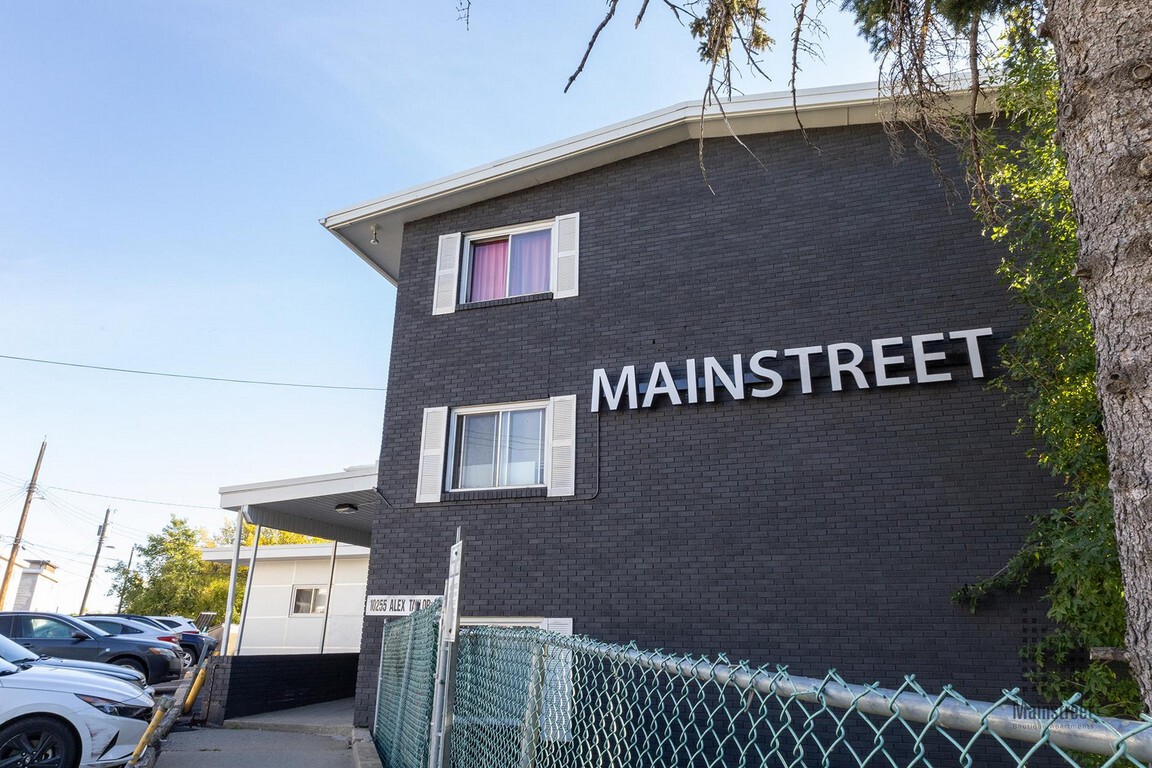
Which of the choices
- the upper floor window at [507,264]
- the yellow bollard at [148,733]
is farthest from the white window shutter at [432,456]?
the yellow bollard at [148,733]

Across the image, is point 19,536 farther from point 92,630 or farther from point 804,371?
point 804,371

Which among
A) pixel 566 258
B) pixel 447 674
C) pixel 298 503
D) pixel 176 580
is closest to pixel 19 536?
pixel 176 580

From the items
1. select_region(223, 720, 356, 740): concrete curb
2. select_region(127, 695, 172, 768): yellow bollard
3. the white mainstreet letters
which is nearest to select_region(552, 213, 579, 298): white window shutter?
the white mainstreet letters

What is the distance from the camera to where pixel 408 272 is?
13562mm

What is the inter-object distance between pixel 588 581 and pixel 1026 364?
5.57 m

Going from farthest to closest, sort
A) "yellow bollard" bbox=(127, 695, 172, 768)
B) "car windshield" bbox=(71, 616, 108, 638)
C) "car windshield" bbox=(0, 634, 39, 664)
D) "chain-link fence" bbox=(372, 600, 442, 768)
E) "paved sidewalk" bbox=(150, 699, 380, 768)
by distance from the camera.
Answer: "car windshield" bbox=(71, 616, 108, 638) < "paved sidewalk" bbox=(150, 699, 380, 768) < "car windshield" bbox=(0, 634, 39, 664) < "yellow bollard" bbox=(127, 695, 172, 768) < "chain-link fence" bbox=(372, 600, 442, 768)

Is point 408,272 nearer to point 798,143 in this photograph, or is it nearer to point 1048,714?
point 798,143

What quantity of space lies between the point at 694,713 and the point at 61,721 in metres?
5.79

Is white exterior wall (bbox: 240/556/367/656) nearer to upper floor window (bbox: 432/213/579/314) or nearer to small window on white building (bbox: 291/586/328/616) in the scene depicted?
small window on white building (bbox: 291/586/328/616)

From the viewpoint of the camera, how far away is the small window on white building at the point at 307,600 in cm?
2358

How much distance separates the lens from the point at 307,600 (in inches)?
934

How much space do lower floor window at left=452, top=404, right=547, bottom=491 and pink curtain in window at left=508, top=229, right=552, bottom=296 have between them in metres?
1.91

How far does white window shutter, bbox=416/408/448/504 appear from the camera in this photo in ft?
39.3

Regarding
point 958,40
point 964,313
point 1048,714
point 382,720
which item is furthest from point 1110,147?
point 382,720
